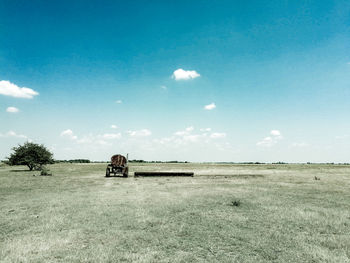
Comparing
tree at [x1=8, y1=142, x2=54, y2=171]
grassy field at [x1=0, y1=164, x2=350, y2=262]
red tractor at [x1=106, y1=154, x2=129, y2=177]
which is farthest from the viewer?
tree at [x1=8, y1=142, x2=54, y2=171]

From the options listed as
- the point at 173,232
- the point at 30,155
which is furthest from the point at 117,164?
the point at 173,232

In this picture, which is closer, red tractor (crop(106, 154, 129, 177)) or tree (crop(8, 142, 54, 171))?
red tractor (crop(106, 154, 129, 177))

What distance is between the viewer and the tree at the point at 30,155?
149ft

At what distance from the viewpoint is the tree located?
149ft

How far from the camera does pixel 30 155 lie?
4584cm

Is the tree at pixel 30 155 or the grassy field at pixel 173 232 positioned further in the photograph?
the tree at pixel 30 155

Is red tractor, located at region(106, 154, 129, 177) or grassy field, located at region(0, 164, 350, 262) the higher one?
red tractor, located at region(106, 154, 129, 177)

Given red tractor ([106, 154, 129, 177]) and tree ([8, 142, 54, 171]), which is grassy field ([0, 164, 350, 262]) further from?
tree ([8, 142, 54, 171])

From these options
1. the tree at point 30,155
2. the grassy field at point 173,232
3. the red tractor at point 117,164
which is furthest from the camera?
the tree at point 30,155

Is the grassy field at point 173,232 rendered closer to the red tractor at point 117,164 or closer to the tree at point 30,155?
the red tractor at point 117,164

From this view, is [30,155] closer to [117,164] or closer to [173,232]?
[117,164]

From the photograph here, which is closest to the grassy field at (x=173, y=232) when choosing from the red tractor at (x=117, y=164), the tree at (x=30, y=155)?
the red tractor at (x=117, y=164)

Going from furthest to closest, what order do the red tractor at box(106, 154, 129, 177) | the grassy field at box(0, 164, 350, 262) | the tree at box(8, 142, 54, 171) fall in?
the tree at box(8, 142, 54, 171) → the red tractor at box(106, 154, 129, 177) → the grassy field at box(0, 164, 350, 262)

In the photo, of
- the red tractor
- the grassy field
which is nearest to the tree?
the red tractor
